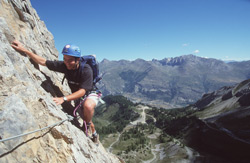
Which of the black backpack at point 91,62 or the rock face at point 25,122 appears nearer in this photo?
the rock face at point 25,122

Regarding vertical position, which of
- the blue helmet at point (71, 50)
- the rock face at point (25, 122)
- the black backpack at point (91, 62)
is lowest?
the rock face at point (25, 122)

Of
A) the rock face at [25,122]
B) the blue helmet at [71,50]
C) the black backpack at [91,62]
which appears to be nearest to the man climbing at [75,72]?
the blue helmet at [71,50]

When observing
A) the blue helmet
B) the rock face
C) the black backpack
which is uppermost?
the blue helmet

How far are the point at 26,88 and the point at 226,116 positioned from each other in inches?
6078

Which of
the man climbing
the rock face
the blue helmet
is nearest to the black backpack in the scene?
the man climbing

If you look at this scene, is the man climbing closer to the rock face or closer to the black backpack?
the black backpack

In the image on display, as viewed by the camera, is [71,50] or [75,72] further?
[75,72]

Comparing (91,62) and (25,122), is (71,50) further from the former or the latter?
(25,122)

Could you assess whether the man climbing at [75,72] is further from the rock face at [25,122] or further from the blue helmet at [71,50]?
the rock face at [25,122]

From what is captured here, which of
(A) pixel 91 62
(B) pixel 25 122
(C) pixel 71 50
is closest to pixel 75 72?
(A) pixel 91 62

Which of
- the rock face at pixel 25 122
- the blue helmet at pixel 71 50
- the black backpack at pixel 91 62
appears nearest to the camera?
the rock face at pixel 25 122

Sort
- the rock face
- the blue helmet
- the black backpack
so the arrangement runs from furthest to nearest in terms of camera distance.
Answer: the black backpack → the blue helmet → the rock face

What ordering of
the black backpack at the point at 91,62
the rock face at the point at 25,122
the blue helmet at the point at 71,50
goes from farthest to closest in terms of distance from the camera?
the black backpack at the point at 91,62
the blue helmet at the point at 71,50
the rock face at the point at 25,122

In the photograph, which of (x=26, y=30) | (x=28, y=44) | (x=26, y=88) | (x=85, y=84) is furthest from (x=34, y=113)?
(x=26, y=30)
